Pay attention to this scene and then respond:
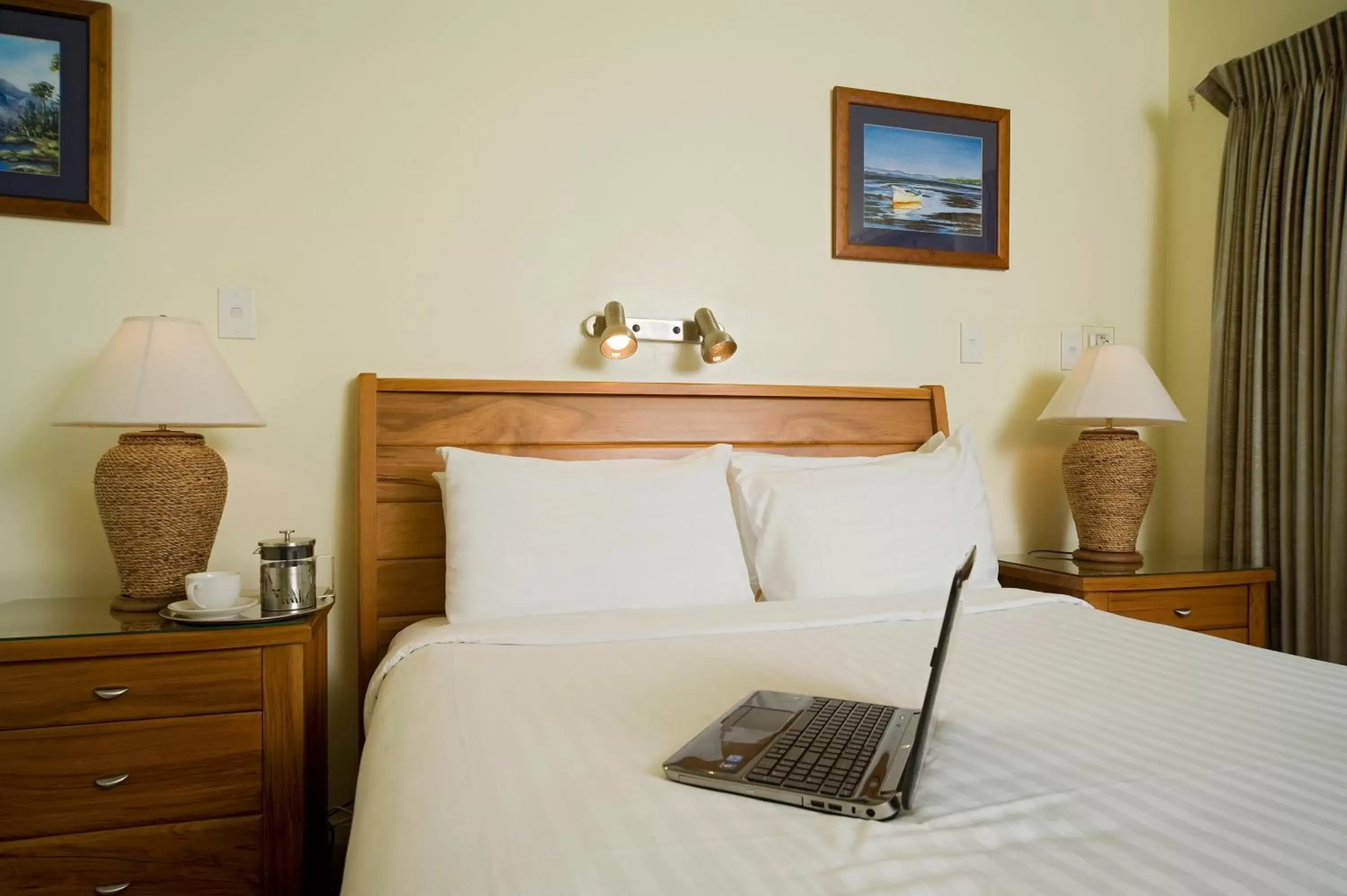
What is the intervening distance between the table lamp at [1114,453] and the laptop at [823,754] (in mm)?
1538

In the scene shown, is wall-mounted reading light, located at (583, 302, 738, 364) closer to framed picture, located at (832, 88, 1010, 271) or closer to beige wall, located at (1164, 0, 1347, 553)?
framed picture, located at (832, 88, 1010, 271)

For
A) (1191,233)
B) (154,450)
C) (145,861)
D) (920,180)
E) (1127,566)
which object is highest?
(920,180)

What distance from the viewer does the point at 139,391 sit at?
1.63m

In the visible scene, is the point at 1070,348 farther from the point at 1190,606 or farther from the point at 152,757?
the point at 152,757

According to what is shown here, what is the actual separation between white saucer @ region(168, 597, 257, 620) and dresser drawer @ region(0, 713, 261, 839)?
178mm

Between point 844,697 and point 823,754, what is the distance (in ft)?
0.90

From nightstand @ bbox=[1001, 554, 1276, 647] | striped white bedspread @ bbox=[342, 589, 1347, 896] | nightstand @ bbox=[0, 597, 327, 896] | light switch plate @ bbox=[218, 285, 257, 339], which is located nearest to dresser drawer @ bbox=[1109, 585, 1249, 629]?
nightstand @ bbox=[1001, 554, 1276, 647]

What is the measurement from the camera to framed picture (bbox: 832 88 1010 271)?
2.43 m

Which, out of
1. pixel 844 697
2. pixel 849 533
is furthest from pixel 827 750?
pixel 849 533

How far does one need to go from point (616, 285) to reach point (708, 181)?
41 centimetres

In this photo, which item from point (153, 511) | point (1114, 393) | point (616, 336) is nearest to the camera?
point (153, 511)

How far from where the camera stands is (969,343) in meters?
2.55

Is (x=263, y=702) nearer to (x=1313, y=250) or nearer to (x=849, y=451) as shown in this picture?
(x=849, y=451)

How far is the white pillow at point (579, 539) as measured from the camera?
5.54 ft
